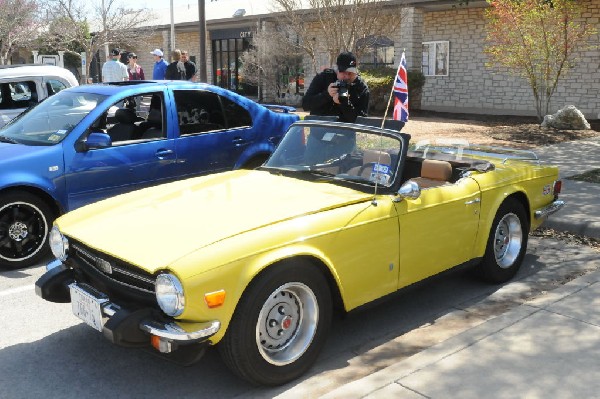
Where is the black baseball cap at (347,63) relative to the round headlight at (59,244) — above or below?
above

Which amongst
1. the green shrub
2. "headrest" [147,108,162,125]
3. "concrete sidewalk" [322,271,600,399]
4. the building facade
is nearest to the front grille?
"concrete sidewalk" [322,271,600,399]

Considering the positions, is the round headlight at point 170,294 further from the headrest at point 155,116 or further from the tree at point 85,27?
the tree at point 85,27

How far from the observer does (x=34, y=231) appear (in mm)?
5730

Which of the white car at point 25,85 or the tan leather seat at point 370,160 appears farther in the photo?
the white car at point 25,85

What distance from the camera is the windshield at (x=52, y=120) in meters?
6.07

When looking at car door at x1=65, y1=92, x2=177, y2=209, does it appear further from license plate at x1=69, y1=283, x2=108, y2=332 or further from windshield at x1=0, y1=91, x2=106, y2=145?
license plate at x1=69, y1=283, x2=108, y2=332

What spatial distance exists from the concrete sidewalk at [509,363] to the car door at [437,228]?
540mm

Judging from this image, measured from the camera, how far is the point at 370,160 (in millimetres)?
4406

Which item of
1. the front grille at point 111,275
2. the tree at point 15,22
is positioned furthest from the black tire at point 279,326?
the tree at point 15,22

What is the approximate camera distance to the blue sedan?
5.65 m

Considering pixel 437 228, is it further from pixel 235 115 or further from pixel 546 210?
pixel 235 115

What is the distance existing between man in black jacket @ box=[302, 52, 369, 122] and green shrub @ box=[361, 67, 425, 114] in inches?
514

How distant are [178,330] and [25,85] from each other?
6357 millimetres

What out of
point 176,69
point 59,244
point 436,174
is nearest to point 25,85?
point 176,69
